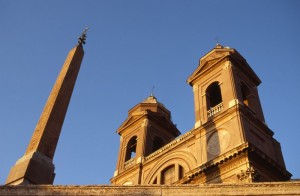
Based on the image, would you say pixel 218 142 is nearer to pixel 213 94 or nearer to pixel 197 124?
pixel 197 124

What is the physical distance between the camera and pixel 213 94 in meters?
25.8

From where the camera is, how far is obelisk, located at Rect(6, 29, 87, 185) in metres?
9.59

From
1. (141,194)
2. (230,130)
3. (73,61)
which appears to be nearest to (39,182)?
(141,194)

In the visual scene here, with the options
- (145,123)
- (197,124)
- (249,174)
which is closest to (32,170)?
(249,174)

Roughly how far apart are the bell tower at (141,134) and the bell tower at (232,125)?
4.87 meters

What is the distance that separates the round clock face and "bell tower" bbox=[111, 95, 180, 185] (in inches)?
245

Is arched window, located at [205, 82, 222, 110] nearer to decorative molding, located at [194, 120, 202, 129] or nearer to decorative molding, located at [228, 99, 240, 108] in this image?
decorative molding, located at [194, 120, 202, 129]

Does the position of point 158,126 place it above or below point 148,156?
above

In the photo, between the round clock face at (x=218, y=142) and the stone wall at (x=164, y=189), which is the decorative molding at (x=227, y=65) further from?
the stone wall at (x=164, y=189)

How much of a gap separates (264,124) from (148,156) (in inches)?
319

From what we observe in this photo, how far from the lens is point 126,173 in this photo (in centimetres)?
2603

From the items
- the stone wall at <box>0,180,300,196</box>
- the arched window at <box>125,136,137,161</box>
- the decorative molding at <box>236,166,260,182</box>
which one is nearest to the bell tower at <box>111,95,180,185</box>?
the arched window at <box>125,136,137,161</box>

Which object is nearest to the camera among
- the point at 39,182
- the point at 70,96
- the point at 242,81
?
the point at 39,182

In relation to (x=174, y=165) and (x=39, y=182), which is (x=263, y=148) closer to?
(x=174, y=165)
